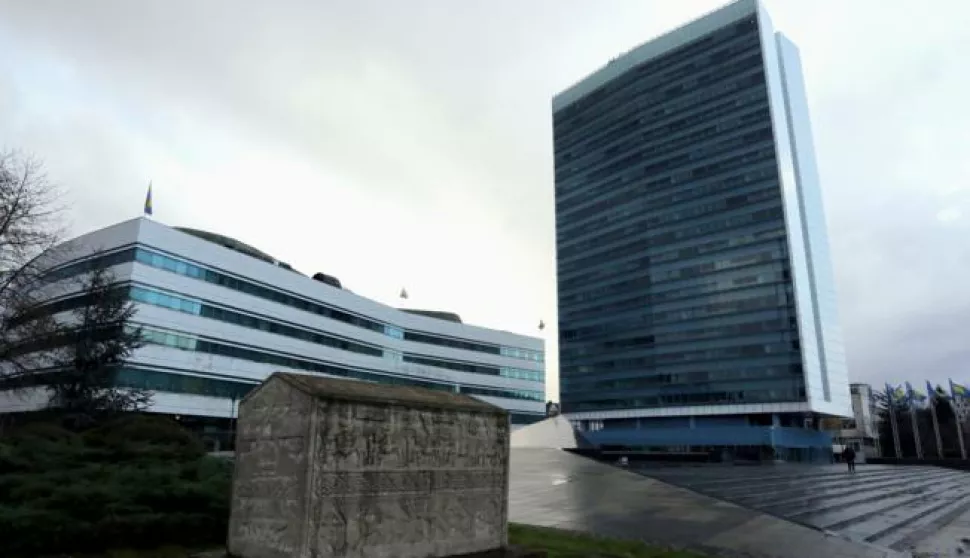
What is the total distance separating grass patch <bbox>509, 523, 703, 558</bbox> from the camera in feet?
40.2

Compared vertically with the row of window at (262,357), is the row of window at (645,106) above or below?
above

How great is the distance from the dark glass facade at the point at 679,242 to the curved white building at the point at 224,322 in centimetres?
4324

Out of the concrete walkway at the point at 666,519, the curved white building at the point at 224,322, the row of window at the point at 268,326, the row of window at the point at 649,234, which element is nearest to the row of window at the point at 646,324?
the row of window at the point at 649,234

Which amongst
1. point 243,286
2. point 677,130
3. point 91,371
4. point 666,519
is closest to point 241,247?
point 243,286

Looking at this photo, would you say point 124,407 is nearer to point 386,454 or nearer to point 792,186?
point 386,454

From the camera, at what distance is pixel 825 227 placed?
109m

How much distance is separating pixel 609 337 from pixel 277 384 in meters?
113

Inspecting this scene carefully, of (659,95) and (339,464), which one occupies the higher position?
(659,95)

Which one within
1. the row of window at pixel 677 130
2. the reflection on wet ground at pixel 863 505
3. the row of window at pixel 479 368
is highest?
the row of window at pixel 677 130

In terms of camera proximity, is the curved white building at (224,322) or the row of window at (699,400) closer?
the curved white building at (224,322)

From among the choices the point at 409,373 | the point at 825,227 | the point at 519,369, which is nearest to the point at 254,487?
the point at 409,373

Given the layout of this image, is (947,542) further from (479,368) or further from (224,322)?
(479,368)

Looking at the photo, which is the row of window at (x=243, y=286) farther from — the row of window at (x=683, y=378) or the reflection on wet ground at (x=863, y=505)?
the row of window at (x=683, y=378)

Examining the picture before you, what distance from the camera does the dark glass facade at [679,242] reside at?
9612 cm
